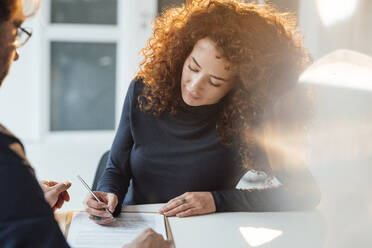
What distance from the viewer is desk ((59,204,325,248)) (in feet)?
3.08

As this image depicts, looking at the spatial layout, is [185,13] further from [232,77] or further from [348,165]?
[348,165]

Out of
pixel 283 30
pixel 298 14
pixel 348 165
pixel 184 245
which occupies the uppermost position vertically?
pixel 298 14

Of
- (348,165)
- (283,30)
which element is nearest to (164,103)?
(283,30)

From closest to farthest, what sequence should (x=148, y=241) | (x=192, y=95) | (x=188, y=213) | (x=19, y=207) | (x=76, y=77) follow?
(x=19, y=207) < (x=148, y=241) < (x=188, y=213) < (x=192, y=95) < (x=76, y=77)

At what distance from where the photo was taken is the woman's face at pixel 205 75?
44.5 inches

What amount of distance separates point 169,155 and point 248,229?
1.18 feet

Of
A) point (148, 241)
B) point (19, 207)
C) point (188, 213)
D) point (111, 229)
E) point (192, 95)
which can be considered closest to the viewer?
point (19, 207)

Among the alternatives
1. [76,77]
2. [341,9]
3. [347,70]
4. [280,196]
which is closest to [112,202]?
[280,196]

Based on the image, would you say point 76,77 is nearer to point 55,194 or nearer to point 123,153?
point 123,153

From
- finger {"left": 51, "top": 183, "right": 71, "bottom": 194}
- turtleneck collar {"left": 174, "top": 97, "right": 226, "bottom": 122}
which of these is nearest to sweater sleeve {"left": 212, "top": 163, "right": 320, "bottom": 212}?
turtleneck collar {"left": 174, "top": 97, "right": 226, "bottom": 122}

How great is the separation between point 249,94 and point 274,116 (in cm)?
12

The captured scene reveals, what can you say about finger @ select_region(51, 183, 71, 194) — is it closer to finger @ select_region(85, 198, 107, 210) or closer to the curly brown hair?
finger @ select_region(85, 198, 107, 210)

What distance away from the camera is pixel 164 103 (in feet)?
4.11

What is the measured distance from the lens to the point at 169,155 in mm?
1252
